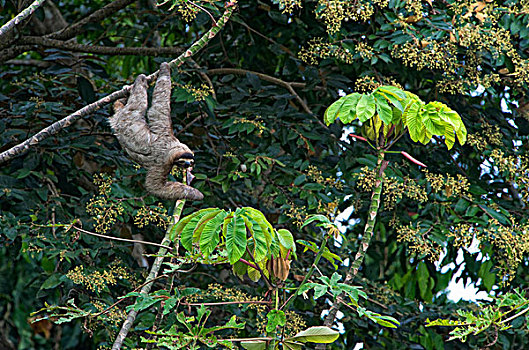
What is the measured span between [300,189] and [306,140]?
0.28 metres

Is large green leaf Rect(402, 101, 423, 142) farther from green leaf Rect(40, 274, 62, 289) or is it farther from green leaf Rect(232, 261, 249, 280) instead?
green leaf Rect(40, 274, 62, 289)

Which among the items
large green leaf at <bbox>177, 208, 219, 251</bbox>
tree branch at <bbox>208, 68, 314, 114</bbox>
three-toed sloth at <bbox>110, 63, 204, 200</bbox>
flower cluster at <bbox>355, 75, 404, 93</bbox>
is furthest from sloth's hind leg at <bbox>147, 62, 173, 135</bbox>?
tree branch at <bbox>208, 68, 314, 114</bbox>

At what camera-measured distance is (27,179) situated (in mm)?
3145

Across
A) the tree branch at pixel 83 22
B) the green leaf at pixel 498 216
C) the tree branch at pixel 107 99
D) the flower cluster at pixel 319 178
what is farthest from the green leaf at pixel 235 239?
the tree branch at pixel 83 22

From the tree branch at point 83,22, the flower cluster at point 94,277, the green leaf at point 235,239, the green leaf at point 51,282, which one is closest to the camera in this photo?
the green leaf at point 235,239

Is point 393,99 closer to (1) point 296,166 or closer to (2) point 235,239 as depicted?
(2) point 235,239

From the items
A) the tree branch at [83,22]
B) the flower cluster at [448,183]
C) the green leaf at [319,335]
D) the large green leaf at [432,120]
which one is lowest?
the flower cluster at [448,183]

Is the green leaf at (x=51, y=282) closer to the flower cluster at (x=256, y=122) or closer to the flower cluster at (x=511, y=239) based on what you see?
the flower cluster at (x=256, y=122)

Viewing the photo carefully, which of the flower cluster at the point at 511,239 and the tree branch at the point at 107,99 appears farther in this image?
the flower cluster at the point at 511,239

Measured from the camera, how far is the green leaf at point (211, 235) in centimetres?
183

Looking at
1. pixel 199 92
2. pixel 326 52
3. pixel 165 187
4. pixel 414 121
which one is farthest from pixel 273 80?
pixel 414 121

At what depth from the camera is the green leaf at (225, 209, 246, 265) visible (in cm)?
178

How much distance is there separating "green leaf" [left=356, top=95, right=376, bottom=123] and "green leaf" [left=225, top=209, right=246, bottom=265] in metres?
0.52

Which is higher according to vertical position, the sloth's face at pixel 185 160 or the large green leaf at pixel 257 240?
the sloth's face at pixel 185 160
